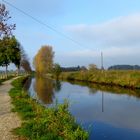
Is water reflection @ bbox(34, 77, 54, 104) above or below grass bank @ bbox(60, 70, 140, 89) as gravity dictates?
below

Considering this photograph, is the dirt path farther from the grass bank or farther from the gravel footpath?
the grass bank

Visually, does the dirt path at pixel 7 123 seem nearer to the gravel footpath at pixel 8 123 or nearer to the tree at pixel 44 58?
the gravel footpath at pixel 8 123

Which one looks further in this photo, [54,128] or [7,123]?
[7,123]

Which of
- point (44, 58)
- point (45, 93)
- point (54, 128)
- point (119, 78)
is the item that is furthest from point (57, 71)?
point (54, 128)

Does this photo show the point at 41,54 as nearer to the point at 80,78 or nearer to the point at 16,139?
the point at 80,78

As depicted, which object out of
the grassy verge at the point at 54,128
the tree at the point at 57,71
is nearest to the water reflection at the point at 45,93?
the grassy verge at the point at 54,128

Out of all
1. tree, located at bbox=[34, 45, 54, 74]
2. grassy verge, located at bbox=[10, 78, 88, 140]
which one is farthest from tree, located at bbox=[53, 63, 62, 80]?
grassy verge, located at bbox=[10, 78, 88, 140]

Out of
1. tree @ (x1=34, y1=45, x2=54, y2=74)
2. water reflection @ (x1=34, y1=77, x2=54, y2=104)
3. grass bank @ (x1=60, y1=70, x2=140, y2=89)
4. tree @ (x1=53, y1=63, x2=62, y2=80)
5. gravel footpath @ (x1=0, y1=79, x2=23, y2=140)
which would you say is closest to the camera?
gravel footpath @ (x1=0, y1=79, x2=23, y2=140)

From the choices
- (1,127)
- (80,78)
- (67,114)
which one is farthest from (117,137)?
(80,78)

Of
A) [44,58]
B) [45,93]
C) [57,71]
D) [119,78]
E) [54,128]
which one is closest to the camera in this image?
[54,128]

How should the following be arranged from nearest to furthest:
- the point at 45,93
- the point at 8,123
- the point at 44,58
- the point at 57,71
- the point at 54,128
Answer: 1. the point at 54,128
2. the point at 8,123
3. the point at 45,93
4. the point at 57,71
5. the point at 44,58

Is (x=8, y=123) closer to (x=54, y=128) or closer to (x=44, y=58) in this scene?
(x=54, y=128)

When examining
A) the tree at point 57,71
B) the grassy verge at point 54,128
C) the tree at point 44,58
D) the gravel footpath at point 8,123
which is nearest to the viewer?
the grassy verge at point 54,128

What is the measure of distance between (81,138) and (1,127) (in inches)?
144
